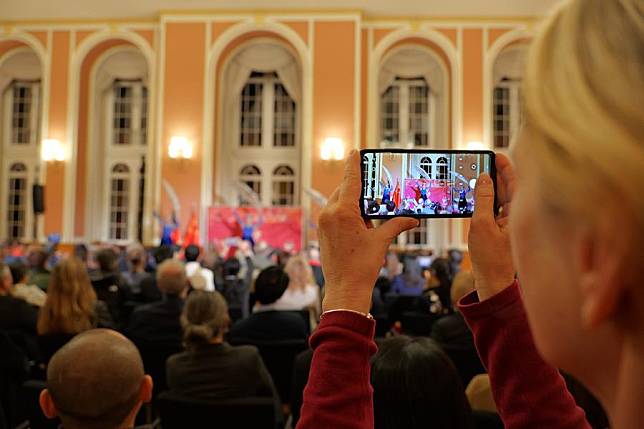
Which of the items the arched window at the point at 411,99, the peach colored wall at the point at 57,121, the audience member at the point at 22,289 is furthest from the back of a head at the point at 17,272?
the arched window at the point at 411,99

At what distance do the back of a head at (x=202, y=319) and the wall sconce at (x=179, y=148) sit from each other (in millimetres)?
8838

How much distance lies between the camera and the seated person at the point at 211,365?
8.24 feet

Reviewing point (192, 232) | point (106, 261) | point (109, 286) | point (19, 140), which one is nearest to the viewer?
point (109, 286)

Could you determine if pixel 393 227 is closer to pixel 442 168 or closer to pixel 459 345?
pixel 442 168

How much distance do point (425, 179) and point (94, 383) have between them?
95 centimetres

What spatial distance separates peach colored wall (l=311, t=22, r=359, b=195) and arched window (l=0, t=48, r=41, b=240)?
6167 millimetres

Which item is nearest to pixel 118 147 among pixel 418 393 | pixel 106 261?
pixel 106 261

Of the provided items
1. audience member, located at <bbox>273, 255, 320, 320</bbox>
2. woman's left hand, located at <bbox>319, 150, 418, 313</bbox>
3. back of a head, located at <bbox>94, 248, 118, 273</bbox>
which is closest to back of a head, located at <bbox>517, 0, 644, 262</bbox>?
woman's left hand, located at <bbox>319, 150, 418, 313</bbox>

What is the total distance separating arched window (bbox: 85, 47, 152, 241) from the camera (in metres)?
12.3

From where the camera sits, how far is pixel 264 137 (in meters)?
12.4

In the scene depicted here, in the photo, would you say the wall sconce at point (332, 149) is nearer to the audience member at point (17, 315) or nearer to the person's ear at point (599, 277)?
the audience member at point (17, 315)

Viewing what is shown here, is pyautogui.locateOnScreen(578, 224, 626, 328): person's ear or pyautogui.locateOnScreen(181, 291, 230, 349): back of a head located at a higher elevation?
pyautogui.locateOnScreen(578, 224, 626, 328): person's ear

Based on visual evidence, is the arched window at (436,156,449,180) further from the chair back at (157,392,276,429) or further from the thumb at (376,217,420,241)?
the chair back at (157,392,276,429)

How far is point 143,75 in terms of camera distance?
40.7 ft
